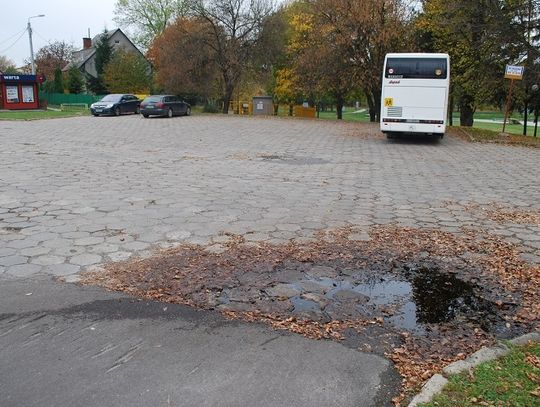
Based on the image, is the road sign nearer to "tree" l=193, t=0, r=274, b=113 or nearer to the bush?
"tree" l=193, t=0, r=274, b=113

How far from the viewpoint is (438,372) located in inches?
131

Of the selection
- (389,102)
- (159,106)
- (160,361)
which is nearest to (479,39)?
(389,102)

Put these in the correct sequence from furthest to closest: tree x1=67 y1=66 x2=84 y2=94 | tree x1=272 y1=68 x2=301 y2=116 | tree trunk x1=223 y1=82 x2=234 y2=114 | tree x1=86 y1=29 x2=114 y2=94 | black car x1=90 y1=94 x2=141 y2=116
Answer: tree x1=67 y1=66 x2=84 y2=94 → tree x1=86 y1=29 x2=114 y2=94 → tree x1=272 y1=68 x2=301 y2=116 → tree trunk x1=223 y1=82 x2=234 y2=114 → black car x1=90 y1=94 x2=141 y2=116

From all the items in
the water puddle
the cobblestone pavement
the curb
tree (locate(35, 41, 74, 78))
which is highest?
tree (locate(35, 41, 74, 78))

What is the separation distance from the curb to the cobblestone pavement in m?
2.28

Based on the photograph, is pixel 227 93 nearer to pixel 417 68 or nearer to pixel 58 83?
pixel 417 68

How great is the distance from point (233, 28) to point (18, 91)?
1952 cm

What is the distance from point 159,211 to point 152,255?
203cm

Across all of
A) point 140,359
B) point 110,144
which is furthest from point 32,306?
point 110,144

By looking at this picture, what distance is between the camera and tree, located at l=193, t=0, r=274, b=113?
38.0 metres

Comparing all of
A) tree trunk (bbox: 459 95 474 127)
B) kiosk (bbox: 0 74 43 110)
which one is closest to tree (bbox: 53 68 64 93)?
kiosk (bbox: 0 74 43 110)

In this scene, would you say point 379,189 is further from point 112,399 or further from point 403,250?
point 112,399

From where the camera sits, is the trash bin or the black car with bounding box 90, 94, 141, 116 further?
the trash bin

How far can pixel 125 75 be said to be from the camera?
52.3 metres
